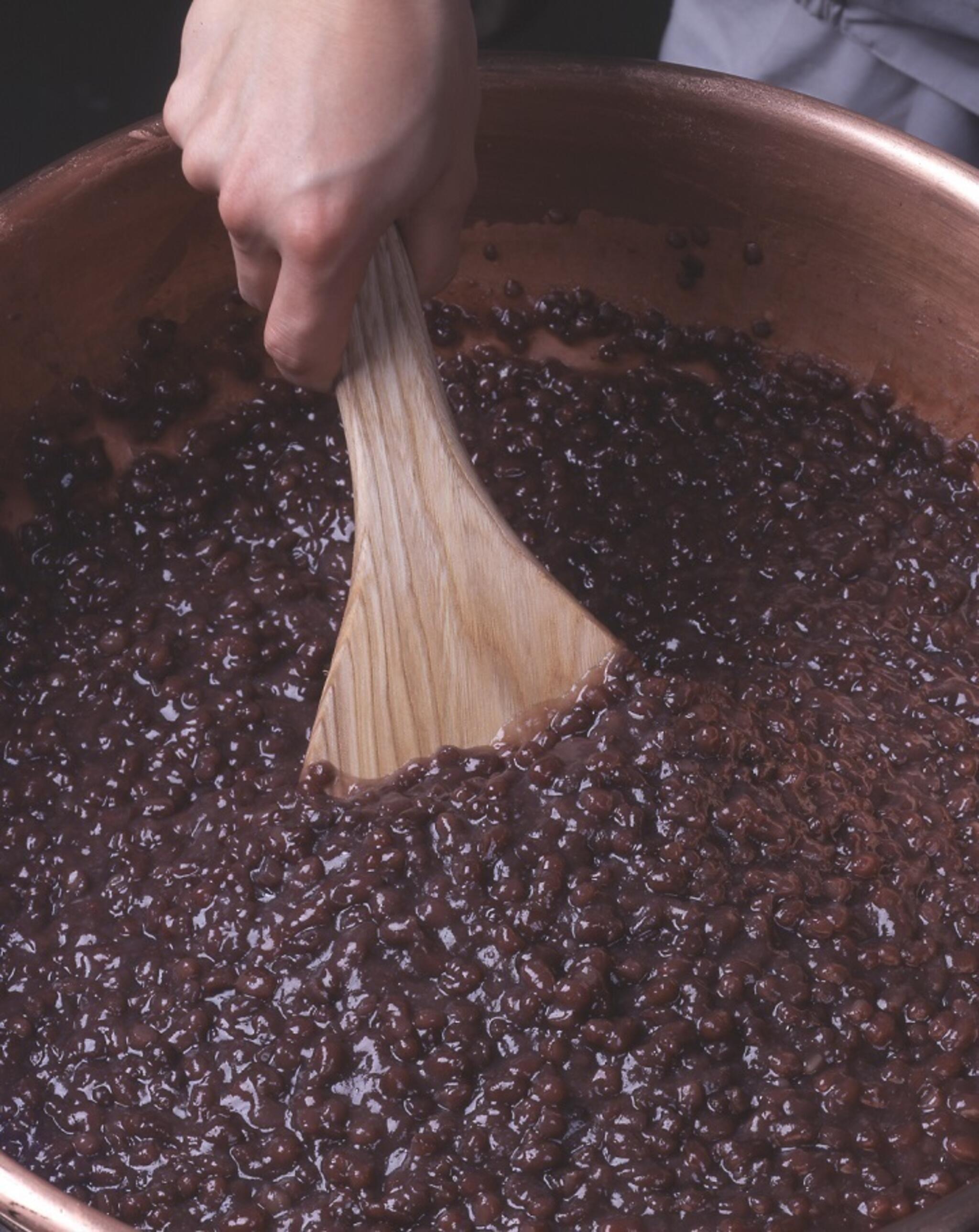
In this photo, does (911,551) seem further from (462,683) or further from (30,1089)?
(30,1089)

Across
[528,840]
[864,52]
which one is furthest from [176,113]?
[864,52]

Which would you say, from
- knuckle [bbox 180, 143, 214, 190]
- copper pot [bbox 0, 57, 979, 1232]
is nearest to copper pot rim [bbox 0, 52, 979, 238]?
copper pot [bbox 0, 57, 979, 1232]

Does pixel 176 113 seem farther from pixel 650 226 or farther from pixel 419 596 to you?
pixel 650 226

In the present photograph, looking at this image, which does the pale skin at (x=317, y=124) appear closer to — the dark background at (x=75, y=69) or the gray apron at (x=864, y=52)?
the gray apron at (x=864, y=52)

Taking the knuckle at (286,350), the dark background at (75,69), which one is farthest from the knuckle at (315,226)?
the dark background at (75,69)

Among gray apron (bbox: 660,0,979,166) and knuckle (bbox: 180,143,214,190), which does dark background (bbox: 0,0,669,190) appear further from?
knuckle (bbox: 180,143,214,190)
